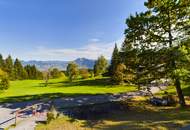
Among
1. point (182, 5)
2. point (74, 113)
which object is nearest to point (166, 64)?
point (182, 5)

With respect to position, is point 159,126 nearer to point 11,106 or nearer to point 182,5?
point 182,5

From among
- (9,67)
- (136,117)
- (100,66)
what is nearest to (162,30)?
(136,117)

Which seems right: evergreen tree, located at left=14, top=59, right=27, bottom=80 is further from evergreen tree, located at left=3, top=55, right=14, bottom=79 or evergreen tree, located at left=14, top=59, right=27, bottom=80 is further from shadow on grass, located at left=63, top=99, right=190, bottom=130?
shadow on grass, located at left=63, top=99, right=190, bottom=130

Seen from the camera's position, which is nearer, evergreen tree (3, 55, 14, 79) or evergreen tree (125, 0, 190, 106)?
evergreen tree (125, 0, 190, 106)

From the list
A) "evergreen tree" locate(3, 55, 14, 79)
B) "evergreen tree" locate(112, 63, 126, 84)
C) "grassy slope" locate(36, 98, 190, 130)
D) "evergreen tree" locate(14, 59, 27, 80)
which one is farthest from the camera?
"evergreen tree" locate(14, 59, 27, 80)

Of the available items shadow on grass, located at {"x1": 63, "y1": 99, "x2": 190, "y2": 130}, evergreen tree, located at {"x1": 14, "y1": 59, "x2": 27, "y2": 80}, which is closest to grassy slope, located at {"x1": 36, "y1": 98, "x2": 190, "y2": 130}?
shadow on grass, located at {"x1": 63, "y1": 99, "x2": 190, "y2": 130}

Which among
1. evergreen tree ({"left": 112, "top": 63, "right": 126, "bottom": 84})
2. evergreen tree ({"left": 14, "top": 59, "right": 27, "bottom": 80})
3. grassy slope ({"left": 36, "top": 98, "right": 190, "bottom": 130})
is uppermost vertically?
evergreen tree ({"left": 14, "top": 59, "right": 27, "bottom": 80})

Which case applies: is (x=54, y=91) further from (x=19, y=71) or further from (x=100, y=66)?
(x=19, y=71)

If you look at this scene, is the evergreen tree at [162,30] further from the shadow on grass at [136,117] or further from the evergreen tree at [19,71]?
the evergreen tree at [19,71]

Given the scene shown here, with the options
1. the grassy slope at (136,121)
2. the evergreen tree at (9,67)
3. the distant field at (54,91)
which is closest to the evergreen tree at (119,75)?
the distant field at (54,91)

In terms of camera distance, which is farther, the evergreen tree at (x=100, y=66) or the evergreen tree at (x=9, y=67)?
the evergreen tree at (x=9, y=67)

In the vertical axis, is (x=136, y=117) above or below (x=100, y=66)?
below

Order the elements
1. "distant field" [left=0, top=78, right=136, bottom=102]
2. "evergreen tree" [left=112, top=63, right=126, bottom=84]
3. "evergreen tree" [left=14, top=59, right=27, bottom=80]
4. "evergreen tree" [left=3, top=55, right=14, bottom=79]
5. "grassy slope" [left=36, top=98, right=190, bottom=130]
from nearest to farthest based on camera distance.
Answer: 1. "grassy slope" [left=36, top=98, right=190, bottom=130]
2. "distant field" [left=0, top=78, right=136, bottom=102]
3. "evergreen tree" [left=112, top=63, right=126, bottom=84]
4. "evergreen tree" [left=3, top=55, right=14, bottom=79]
5. "evergreen tree" [left=14, top=59, right=27, bottom=80]

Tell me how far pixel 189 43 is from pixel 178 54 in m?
1.72
